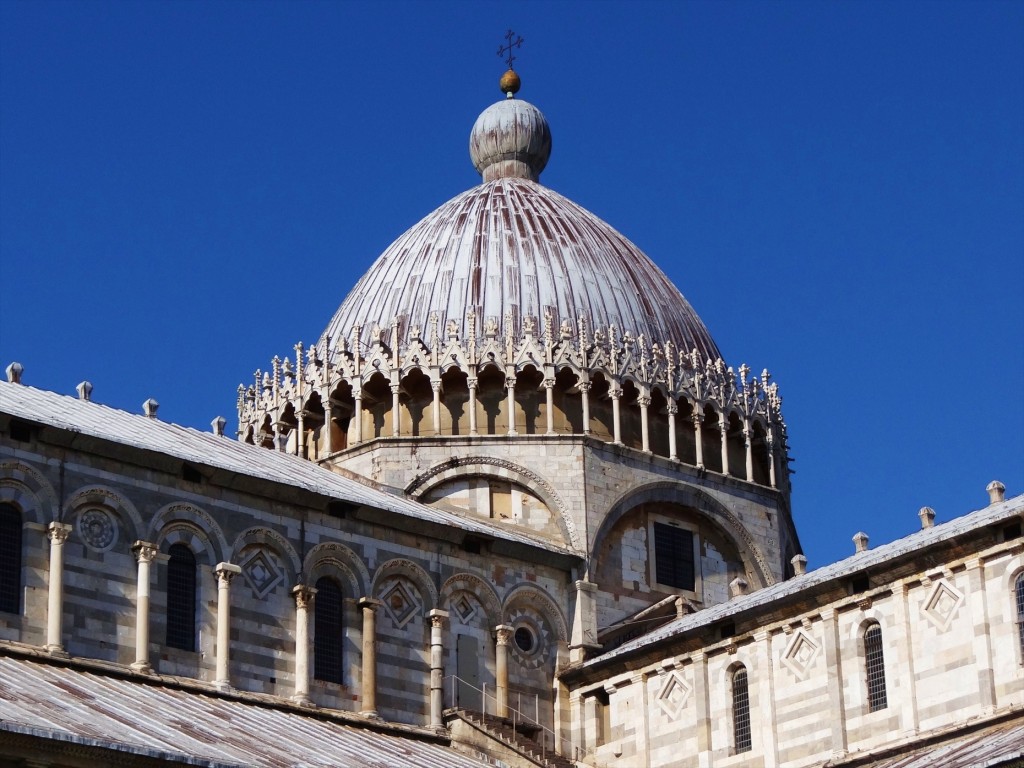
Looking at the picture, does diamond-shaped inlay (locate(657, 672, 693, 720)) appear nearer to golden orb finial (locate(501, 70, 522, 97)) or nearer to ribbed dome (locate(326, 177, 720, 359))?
ribbed dome (locate(326, 177, 720, 359))

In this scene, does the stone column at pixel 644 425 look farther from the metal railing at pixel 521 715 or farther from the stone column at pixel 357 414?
the metal railing at pixel 521 715

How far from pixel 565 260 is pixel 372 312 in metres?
5.11

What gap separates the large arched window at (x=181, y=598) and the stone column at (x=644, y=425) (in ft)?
44.4

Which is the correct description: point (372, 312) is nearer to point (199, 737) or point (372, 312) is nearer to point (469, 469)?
point (469, 469)

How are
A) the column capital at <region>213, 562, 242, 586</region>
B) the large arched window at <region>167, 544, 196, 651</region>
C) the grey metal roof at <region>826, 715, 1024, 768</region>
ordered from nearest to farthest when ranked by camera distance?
the grey metal roof at <region>826, 715, 1024, 768</region> → the large arched window at <region>167, 544, 196, 651</region> → the column capital at <region>213, 562, 242, 586</region>

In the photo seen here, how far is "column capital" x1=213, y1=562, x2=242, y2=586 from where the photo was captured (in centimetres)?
4448

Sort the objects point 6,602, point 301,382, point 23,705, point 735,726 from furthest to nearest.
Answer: point 301,382 < point 735,726 < point 6,602 < point 23,705

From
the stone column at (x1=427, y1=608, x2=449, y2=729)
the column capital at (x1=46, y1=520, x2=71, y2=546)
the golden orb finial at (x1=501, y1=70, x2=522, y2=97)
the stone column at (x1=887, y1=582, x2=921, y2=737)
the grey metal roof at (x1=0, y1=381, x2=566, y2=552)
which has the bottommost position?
the stone column at (x1=887, y1=582, x2=921, y2=737)

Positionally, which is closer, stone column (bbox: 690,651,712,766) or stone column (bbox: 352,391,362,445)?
stone column (bbox: 690,651,712,766)

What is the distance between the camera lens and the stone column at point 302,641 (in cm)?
4484

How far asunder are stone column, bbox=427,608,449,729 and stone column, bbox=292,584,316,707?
3008 millimetres

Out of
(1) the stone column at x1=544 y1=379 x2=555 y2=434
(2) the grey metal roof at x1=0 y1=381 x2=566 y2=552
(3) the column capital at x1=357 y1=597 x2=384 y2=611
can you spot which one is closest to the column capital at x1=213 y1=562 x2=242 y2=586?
(2) the grey metal roof at x1=0 y1=381 x2=566 y2=552

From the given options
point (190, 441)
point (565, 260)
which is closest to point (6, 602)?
point (190, 441)

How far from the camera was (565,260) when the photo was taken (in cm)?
5703
